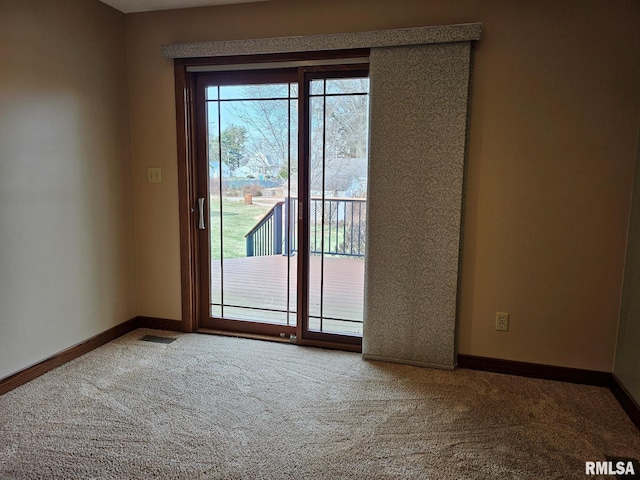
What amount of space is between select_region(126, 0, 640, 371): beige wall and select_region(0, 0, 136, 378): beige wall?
122cm

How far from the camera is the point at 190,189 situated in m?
3.26

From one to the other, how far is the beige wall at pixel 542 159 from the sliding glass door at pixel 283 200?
17.6 inches

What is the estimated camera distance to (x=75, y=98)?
2.82m

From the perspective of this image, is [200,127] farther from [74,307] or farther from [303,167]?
[74,307]

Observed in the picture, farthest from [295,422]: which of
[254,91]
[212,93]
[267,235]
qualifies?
[212,93]

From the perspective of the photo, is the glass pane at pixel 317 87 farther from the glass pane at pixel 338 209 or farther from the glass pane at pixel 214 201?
the glass pane at pixel 214 201

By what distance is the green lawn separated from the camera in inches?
128

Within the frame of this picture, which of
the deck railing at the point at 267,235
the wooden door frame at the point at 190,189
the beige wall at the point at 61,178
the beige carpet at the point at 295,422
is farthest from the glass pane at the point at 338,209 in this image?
the beige wall at the point at 61,178

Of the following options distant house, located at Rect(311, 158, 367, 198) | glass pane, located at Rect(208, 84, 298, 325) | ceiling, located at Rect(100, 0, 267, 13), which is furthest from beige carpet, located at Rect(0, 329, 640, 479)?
ceiling, located at Rect(100, 0, 267, 13)

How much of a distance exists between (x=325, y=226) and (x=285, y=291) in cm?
63

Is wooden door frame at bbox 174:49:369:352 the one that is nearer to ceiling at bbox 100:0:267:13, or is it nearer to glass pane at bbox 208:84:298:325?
glass pane at bbox 208:84:298:325

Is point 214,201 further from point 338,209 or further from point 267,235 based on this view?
point 338,209

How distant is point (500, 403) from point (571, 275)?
90cm

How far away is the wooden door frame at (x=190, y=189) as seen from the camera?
3068mm
